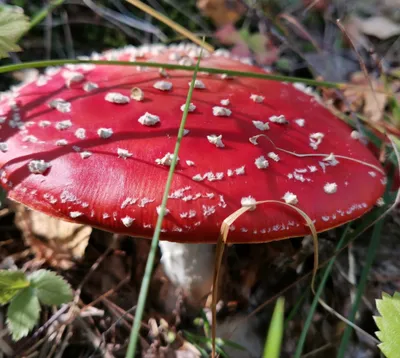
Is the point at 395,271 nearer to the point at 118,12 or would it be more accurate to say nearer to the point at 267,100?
the point at 267,100

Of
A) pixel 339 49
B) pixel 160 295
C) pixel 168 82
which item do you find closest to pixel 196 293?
pixel 160 295

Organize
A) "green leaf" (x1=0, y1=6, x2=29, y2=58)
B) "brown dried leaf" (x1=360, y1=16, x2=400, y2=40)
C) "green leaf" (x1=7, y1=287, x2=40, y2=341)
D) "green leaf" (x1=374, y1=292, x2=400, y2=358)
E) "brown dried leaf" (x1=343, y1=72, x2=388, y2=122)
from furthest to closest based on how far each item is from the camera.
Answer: "brown dried leaf" (x1=360, y1=16, x2=400, y2=40), "brown dried leaf" (x1=343, y1=72, x2=388, y2=122), "green leaf" (x1=0, y1=6, x2=29, y2=58), "green leaf" (x1=7, y1=287, x2=40, y2=341), "green leaf" (x1=374, y1=292, x2=400, y2=358)

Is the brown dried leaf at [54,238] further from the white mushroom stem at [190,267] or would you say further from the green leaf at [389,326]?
the green leaf at [389,326]

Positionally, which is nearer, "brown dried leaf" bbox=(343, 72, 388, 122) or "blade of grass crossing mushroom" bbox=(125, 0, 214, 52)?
"blade of grass crossing mushroom" bbox=(125, 0, 214, 52)

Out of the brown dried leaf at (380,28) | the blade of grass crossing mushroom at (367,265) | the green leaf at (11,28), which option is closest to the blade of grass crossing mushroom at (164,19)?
the green leaf at (11,28)

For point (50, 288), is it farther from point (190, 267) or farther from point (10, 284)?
point (190, 267)

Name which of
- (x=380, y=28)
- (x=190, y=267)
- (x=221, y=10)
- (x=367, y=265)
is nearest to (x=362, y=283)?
(x=367, y=265)

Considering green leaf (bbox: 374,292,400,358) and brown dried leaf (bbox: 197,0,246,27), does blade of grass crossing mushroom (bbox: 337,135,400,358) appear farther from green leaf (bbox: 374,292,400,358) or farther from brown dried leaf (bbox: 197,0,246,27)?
brown dried leaf (bbox: 197,0,246,27)

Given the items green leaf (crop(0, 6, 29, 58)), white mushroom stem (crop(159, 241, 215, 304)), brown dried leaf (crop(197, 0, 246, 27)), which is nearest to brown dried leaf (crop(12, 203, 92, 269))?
white mushroom stem (crop(159, 241, 215, 304))
